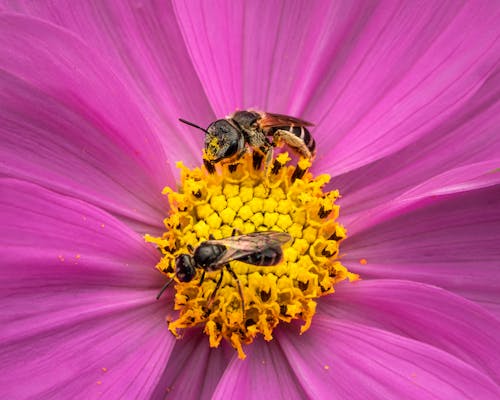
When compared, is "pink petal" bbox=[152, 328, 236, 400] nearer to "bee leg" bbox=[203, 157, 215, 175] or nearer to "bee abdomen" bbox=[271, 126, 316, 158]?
"bee leg" bbox=[203, 157, 215, 175]

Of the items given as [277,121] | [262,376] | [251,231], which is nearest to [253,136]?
[277,121]

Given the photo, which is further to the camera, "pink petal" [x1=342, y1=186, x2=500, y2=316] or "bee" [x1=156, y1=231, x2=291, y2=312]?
"pink petal" [x1=342, y1=186, x2=500, y2=316]

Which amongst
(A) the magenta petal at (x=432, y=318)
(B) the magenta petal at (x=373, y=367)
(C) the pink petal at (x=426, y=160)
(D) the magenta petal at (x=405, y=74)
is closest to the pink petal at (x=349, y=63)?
(D) the magenta petal at (x=405, y=74)

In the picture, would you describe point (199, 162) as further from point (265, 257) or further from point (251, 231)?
point (265, 257)

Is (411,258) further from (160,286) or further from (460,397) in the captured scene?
(160,286)

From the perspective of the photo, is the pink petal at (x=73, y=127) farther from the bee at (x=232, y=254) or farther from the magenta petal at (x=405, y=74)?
the magenta petal at (x=405, y=74)

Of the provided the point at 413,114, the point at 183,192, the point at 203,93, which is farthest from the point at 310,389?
the point at 203,93

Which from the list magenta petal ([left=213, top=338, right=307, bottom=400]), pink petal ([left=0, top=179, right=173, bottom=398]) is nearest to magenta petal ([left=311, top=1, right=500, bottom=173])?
magenta petal ([left=213, top=338, right=307, bottom=400])
